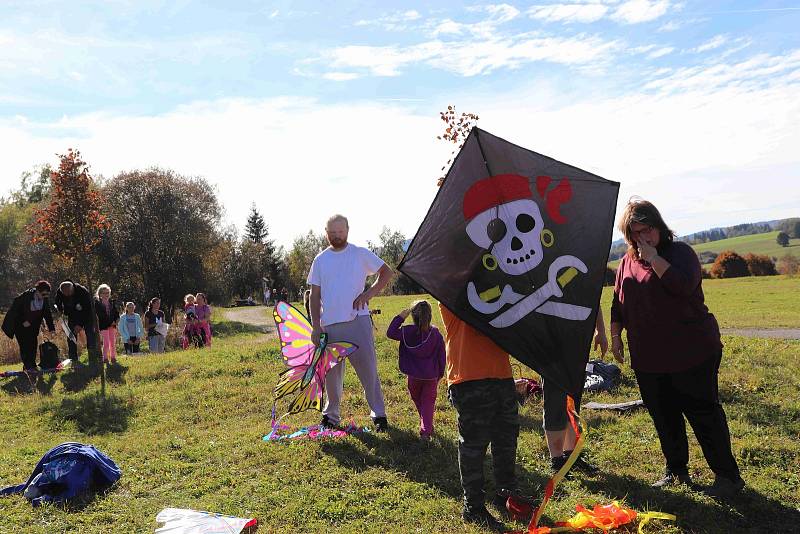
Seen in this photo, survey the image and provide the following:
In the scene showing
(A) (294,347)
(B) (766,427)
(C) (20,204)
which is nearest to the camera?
(B) (766,427)

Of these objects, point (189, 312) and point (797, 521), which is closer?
point (797, 521)

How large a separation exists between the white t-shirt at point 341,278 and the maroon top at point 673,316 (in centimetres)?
276

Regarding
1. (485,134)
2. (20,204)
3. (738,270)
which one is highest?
(20,204)

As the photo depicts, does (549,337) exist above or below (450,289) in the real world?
below

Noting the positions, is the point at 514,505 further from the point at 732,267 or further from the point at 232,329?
the point at 732,267

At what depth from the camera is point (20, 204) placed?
56.6m

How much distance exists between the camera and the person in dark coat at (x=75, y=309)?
13008mm

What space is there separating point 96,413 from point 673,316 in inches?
311

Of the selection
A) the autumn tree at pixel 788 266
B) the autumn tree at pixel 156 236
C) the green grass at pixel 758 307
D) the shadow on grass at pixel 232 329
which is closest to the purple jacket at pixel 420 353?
the green grass at pixel 758 307

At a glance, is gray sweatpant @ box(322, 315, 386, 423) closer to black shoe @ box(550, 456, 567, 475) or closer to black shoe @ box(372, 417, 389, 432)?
black shoe @ box(372, 417, 389, 432)

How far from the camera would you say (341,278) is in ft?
20.8

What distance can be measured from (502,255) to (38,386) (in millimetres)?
10301

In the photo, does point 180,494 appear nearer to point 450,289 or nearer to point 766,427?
point 450,289

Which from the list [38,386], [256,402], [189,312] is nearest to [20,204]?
[189,312]
